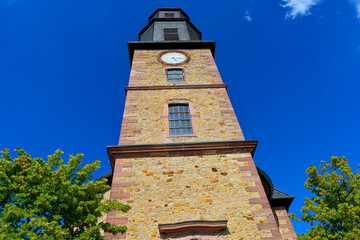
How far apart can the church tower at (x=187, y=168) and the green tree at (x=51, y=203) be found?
740 millimetres

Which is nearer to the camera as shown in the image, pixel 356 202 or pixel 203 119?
pixel 356 202

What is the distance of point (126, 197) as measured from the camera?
7711mm

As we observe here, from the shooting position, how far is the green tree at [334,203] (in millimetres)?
8477

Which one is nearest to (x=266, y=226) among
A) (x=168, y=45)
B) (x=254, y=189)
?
(x=254, y=189)

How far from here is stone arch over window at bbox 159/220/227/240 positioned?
272 inches

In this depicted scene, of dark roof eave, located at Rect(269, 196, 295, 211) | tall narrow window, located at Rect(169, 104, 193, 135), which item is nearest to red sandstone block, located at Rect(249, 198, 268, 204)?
tall narrow window, located at Rect(169, 104, 193, 135)

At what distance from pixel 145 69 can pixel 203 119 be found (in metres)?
5.14

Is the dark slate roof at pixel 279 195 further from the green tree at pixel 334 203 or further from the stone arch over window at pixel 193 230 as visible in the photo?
the stone arch over window at pixel 193 230

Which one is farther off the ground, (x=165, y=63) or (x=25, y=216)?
(x=165, y=63)

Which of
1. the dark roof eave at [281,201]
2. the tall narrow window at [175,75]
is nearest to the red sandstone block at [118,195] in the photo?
the tall narrow window at [175,75]

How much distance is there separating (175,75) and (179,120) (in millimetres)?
3769

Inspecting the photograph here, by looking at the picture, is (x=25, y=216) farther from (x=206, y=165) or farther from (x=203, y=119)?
(x=203, y=119)

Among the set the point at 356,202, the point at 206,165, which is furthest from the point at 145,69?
the point at 356,202

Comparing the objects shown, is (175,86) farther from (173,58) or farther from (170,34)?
(170,34)
